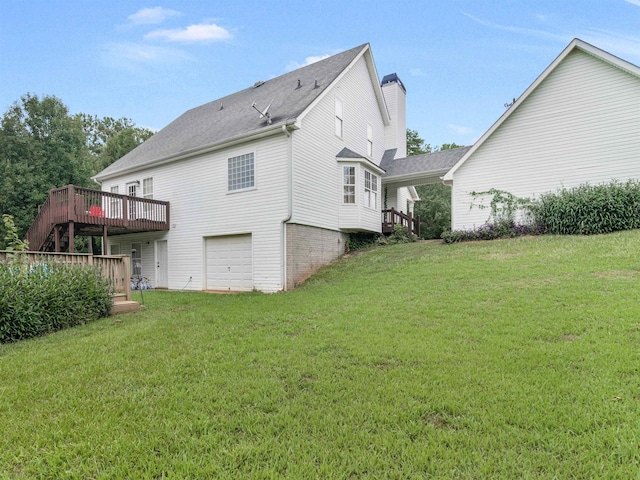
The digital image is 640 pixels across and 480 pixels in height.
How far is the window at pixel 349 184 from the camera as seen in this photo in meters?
13.8

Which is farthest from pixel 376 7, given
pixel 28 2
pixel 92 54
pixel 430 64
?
pixel 92 54

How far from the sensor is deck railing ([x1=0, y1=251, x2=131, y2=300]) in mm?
6817

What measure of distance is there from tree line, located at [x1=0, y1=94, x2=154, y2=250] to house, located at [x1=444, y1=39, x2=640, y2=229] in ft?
85.5

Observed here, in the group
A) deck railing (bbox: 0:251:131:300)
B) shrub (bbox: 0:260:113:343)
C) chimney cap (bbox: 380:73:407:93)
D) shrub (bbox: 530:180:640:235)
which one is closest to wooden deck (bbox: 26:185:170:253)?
deck railing (bbox: 0:251:131:300)

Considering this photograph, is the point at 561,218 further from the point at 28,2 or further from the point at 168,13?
the point at 28,2

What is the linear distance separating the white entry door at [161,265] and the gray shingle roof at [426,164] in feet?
34.1

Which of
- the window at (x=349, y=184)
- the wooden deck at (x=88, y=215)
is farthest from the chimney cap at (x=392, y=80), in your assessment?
the wooden deck at (x=88, y=215)

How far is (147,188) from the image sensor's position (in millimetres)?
15234

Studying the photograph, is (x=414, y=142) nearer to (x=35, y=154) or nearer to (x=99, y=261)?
(x=35, y=154)

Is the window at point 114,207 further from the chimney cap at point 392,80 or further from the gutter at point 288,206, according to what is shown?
the chimney cap at point 392,80

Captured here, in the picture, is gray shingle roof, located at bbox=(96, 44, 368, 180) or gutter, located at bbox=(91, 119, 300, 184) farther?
gray shingle roof, located at bbox=(96, 44, 368, 180)

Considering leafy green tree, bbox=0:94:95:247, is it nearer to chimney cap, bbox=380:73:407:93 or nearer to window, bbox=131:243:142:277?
Result: window, bbox=131:243:142:277

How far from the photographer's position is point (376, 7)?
1215 cm

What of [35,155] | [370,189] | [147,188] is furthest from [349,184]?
[35,155]
